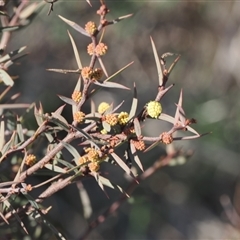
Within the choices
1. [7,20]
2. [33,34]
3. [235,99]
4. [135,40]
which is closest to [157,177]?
[235,99]

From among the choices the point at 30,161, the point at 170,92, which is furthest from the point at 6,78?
the point at 170,92

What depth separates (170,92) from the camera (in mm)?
2375

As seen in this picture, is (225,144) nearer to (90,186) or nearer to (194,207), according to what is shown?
(194,207)

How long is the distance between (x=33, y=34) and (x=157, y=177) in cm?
97

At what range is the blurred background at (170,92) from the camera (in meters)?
2.12

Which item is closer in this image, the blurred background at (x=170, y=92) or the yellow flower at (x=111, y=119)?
the yellow flower at (x=111, y=119)

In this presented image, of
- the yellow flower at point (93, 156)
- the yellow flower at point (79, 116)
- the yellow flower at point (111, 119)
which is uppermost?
the yellow flower at point (79, 116)

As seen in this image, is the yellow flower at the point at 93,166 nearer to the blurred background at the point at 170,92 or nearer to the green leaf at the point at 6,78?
the green leaf at the point at 6,78

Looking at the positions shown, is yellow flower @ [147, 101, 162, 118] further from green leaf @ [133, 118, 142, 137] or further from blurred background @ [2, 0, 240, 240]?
blurred background @ [2, 0, 240, 240]

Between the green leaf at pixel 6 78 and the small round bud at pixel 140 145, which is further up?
the green leaf at pixel 6 78

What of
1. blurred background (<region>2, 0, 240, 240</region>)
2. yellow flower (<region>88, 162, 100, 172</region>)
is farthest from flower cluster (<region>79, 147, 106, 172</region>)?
blurred background (<region>2, 0, 240, 240</region>)

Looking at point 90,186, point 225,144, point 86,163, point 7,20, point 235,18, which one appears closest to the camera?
point 86,163

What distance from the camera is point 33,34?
2273 mm

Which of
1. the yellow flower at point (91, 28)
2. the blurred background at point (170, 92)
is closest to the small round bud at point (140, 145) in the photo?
the yellow flower at point (91, 28)
